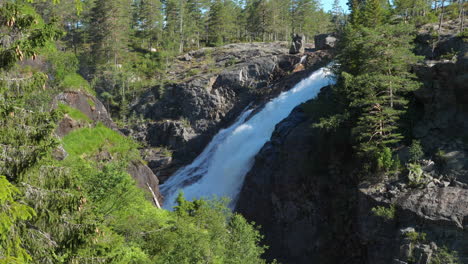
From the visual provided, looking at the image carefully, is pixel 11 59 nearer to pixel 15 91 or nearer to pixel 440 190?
pixel 15 91

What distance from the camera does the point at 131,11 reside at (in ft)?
251

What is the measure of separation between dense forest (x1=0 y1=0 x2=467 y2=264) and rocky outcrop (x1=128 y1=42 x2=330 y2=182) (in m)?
3.43

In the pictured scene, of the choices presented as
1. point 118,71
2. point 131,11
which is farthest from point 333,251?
point 131,11

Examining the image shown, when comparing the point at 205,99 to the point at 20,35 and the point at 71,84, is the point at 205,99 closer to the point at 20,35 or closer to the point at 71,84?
the point at 71,84

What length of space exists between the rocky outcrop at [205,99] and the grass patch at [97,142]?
20.8 meters

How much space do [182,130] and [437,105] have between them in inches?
1218

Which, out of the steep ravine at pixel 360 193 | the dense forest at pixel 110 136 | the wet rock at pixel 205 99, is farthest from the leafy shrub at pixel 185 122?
the steep ravine at pixel 360 193

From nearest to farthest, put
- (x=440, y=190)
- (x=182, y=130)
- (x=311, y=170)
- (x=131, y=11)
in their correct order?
(x=440, y=190) → (x=311, y=170) → (x=182, y=130) → (x=131, y=11)

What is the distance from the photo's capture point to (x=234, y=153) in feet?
123

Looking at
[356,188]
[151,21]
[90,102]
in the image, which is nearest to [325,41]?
[151,21]

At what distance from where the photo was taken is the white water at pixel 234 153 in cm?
3456

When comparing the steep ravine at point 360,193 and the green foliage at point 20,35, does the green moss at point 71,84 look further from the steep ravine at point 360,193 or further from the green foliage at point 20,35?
the green foliage at point 20,35

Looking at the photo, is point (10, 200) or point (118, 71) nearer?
point (10, 200)

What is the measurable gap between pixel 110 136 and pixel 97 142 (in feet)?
5.18
